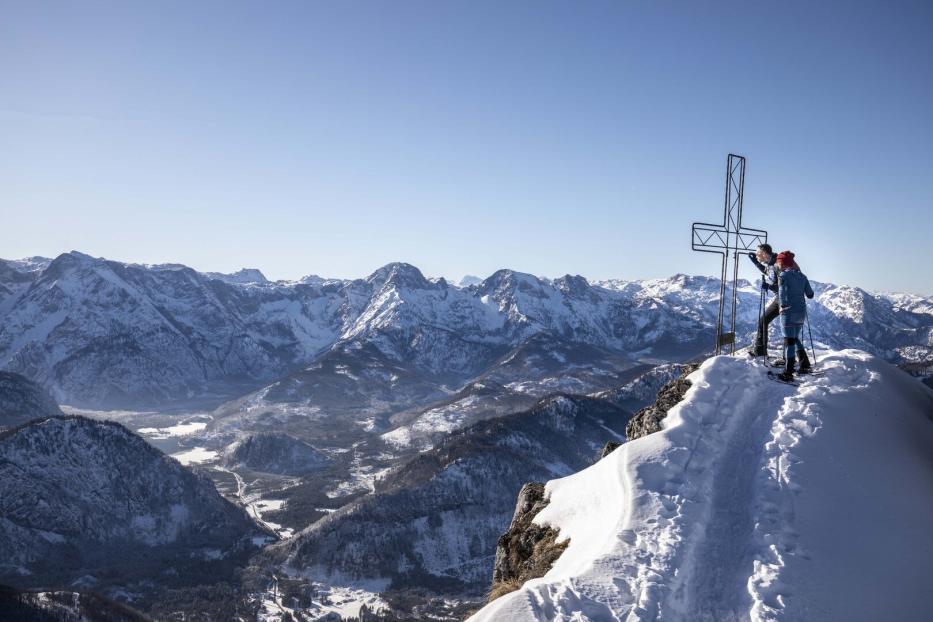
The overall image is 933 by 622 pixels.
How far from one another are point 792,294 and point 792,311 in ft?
2.41

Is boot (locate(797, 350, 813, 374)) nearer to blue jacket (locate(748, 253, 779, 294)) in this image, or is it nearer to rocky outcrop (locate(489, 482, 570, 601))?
blue jacket (locate(748, 253, 779, 294))

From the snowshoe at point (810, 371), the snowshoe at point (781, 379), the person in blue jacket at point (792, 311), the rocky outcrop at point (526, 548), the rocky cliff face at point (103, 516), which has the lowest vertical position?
the rocky cliff face at point (103, 516)

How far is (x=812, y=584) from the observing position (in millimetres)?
13758

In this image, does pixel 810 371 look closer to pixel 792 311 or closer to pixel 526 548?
pixel 792 311

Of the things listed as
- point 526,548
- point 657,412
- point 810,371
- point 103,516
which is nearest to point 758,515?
point 526,548

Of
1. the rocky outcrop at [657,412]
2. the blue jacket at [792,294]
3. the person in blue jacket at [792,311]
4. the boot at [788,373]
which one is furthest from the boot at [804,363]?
the rocky outcrop at [657,412]

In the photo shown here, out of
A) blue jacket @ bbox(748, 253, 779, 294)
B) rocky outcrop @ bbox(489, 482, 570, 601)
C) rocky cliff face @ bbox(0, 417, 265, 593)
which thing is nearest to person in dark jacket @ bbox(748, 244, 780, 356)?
blue jacket @ bbox(748, 253, 779, 294)

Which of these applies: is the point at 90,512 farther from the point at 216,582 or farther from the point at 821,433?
the point at 821,433

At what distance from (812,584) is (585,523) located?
19.7ft

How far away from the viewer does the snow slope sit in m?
13.4

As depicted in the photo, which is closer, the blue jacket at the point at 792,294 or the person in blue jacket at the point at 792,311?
the person in blue jacket at the point at 792,311

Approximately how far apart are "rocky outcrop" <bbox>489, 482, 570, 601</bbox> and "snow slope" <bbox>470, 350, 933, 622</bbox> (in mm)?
522

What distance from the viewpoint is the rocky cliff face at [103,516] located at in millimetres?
156375

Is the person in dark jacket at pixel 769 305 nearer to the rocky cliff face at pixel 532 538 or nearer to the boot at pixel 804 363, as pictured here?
the boot at pixel 804 363
